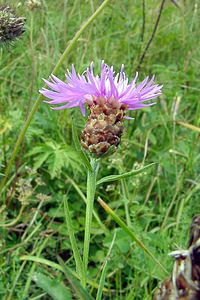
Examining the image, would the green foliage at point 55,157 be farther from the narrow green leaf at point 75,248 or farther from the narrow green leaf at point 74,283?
the narrow green leaf at point 74,283

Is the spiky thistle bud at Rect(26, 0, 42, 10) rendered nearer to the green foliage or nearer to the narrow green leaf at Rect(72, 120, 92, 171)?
the green foliage

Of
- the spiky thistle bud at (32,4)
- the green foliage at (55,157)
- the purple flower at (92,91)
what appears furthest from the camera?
the green foliage at (55,157)

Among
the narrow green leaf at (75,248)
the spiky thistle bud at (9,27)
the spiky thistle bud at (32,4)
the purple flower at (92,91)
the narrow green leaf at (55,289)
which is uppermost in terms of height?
the spiky thistle bud at (32,4)

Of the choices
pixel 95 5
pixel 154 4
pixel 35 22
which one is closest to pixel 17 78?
pixel 35 22

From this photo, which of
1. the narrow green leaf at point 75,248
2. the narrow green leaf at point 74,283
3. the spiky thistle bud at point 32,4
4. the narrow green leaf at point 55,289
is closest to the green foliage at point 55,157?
the spiky thistle bud at point 32,4

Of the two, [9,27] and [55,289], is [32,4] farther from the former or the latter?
[55,289]
